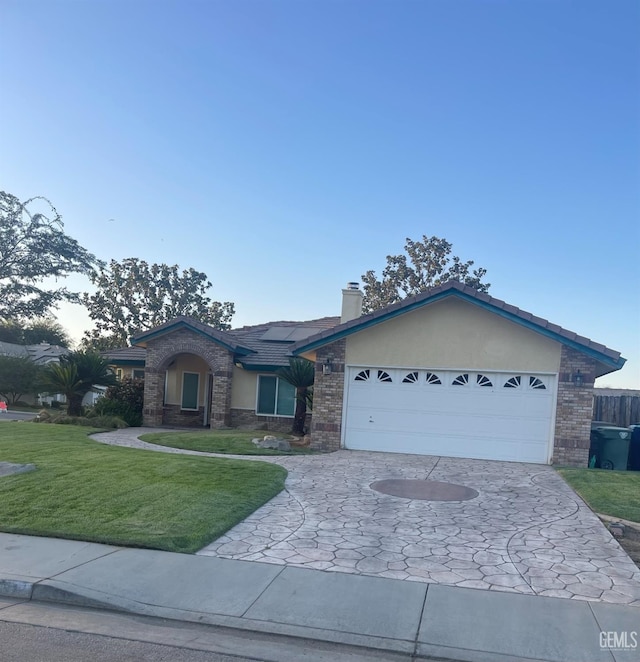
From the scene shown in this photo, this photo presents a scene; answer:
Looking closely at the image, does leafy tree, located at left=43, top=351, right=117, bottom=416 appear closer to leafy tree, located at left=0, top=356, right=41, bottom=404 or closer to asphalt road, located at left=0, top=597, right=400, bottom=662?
leafy tree, located at left=0, top=356, right=41, bottom=404

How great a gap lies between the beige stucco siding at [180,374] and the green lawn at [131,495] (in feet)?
29.4

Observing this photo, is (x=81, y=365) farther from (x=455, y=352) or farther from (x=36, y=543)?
(x=36, y=543)

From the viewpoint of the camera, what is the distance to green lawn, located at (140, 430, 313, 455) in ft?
50.0

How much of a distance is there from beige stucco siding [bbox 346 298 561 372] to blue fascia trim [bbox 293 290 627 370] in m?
0.27

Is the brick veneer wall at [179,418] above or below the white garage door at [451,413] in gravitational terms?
below

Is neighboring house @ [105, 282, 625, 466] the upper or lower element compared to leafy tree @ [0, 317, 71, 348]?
upper

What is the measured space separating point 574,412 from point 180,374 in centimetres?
1405

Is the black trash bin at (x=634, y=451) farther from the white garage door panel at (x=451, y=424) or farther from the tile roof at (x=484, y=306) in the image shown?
the white garage door panel at (x=451, y=424)

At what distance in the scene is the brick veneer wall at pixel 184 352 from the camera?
68.6 feet

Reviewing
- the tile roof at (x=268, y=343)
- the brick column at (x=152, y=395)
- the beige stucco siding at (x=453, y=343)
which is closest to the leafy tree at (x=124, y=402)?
the brick column at (x=152, y=395)

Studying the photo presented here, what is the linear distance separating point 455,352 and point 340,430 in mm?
3627

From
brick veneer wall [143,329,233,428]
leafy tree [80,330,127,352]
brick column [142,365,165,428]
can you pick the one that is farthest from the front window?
leafy tree [80,330,127,352]

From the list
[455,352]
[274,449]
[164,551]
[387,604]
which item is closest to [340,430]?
[274,449]

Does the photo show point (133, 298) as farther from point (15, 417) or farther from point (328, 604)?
point (328, 604)
